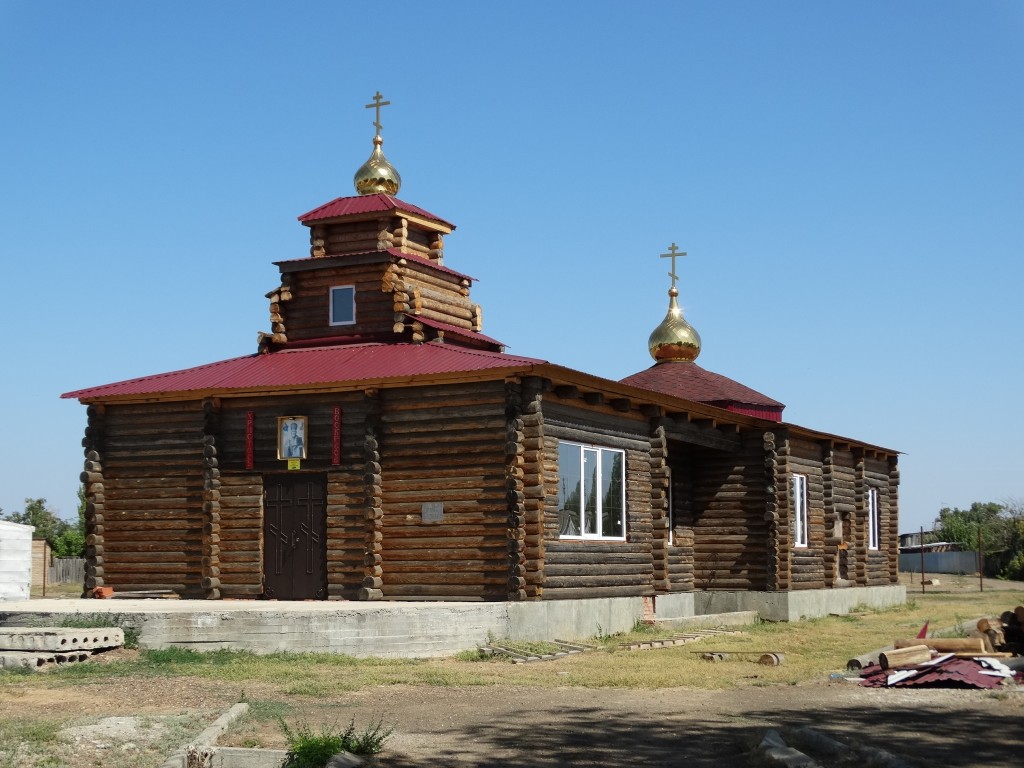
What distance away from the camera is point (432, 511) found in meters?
22.1

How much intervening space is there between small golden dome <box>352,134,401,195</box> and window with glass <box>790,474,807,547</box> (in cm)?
1177

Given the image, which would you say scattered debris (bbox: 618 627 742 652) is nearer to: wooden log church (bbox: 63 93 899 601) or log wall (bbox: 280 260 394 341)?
wooden log church (bbox: 63 93 899 601)

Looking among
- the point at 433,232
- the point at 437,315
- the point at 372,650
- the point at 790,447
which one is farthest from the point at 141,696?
the point at 790,447

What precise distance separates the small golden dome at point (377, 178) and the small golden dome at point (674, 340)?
10.3 meters

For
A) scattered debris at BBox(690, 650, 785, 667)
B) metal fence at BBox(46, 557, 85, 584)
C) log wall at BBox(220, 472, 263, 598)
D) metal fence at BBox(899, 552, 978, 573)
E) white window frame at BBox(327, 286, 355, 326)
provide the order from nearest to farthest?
scattered debris at BBox(690, 650, 785, 667)
log wall at BBox(220, 472, 263, 598)
white window frame at BBox(327, 286, 355, 326)
metal fence at BBox(46, 557, 85, 584)
metal fence at BBox(899, 552, 978, 573)

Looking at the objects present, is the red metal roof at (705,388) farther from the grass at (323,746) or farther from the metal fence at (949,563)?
the metal fence at (949,563)

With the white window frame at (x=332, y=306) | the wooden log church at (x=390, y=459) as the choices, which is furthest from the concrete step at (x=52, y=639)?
the white window frame at (x=332, y=306)

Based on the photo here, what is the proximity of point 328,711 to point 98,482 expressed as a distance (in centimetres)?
1330

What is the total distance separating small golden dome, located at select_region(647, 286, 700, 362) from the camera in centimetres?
3594

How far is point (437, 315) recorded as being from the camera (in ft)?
89.8

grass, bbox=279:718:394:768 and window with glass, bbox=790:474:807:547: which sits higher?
window with glass, bbox=790:474:807:547

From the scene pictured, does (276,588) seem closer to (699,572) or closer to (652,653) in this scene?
(652,653)

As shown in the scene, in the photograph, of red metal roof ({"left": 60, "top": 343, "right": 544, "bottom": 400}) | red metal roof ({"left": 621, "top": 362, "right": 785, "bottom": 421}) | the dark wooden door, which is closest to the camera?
red metal roof ({"left": 60, "top": 343, "right": 544, "bottom": 400})

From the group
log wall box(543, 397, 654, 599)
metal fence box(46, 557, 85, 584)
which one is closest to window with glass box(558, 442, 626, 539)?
log wall box(543, 397, 654, 599)
